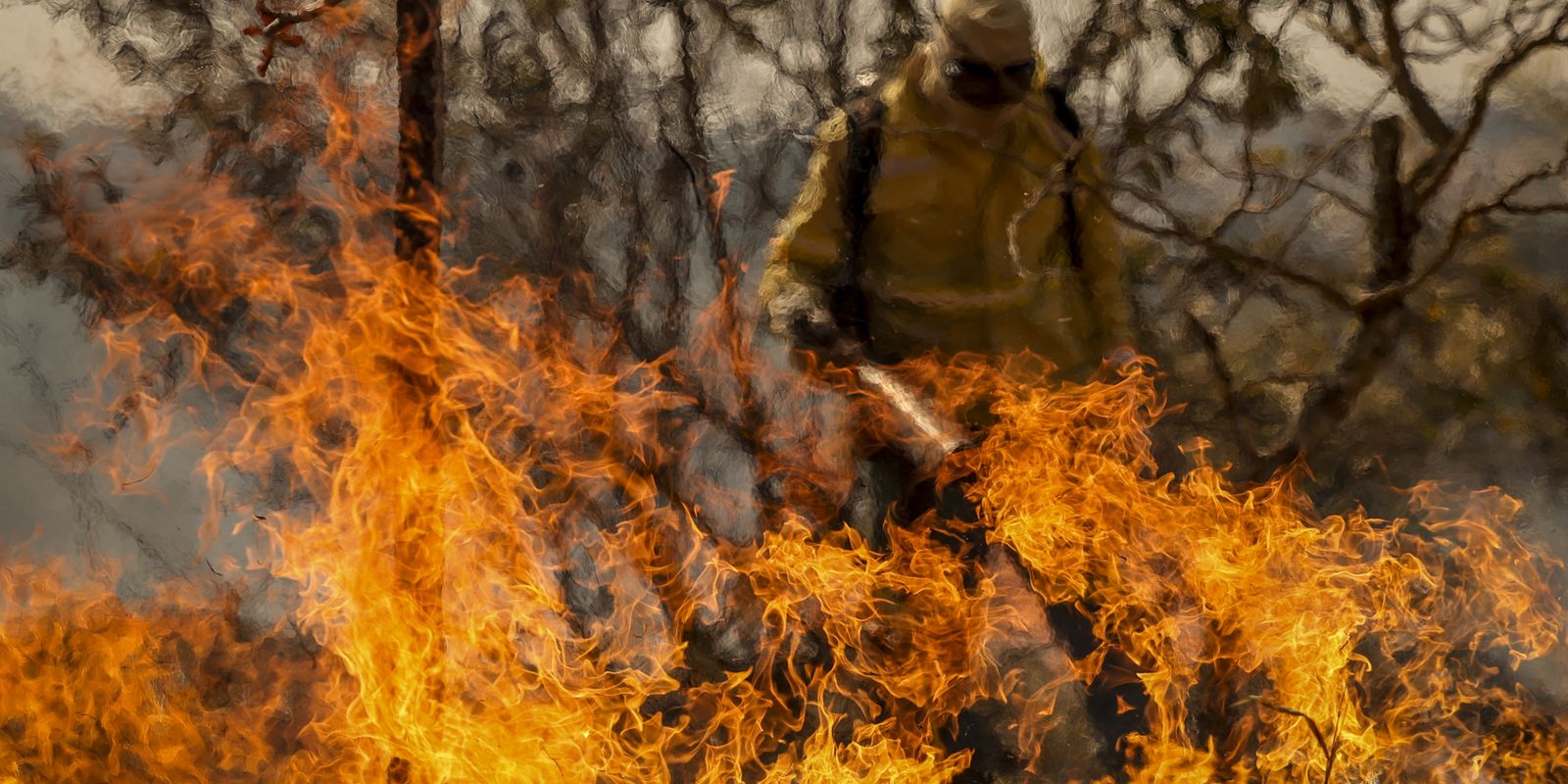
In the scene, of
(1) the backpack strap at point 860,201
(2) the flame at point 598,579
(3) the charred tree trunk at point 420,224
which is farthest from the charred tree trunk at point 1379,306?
(3) the charred tree trunk at point 420,224

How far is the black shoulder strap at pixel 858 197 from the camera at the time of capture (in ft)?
11.4

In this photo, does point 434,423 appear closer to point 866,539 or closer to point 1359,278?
point 866,539

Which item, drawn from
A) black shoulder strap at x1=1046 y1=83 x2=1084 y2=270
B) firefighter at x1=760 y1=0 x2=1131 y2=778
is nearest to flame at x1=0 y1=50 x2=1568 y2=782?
firefighter at x1=760 y1=0 x2=1131 y2=778

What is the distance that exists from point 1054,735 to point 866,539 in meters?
1.07

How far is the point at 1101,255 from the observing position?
3682mm

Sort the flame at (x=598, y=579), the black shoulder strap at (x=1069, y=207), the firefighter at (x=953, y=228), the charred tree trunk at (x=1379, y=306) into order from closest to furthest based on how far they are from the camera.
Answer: the firefighter at (x=953, y=228)
the black shoulder strap at (x=1069, y=207)
the flame at (x=598, y=579)
the charred tree trunk at (x=1379, y=306)

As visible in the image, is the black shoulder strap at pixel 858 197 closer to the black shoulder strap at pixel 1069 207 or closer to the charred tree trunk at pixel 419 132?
the black shoulder strap at pixel 1069 207

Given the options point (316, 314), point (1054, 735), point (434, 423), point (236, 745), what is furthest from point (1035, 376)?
point (236, 745)

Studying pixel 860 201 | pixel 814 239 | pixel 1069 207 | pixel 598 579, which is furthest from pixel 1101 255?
pixel 598 579

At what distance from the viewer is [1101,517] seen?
13.2ft

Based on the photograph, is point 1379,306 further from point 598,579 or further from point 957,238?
point 598,579

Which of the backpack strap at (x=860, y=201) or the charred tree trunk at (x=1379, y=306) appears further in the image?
the charred tree trunk at (x=1379, y=306)

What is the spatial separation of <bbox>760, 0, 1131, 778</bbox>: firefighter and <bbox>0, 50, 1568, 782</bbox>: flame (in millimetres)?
356

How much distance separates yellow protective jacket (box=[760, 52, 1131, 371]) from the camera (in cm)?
345
